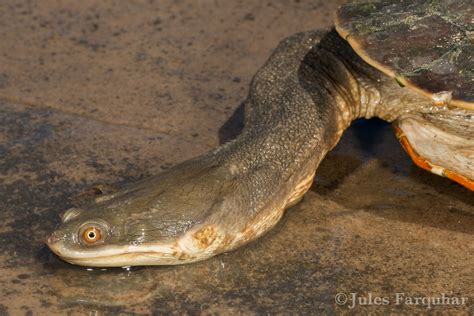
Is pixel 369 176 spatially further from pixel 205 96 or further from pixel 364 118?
pixel 205 96

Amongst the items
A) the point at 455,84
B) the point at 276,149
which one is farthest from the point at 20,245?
the point at 455,84

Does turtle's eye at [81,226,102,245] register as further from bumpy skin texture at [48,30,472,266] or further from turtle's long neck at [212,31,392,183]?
turtle's long neck at [212,31,392,183]

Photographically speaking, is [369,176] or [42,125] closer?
[369,176]

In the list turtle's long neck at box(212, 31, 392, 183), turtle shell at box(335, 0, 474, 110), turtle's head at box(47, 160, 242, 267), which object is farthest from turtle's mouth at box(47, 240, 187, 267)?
turtle shell at box(335, 0, 474, 110)

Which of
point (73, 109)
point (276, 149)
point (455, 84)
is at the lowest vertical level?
point (73, 109)

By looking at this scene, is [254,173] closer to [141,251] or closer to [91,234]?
[141,251]

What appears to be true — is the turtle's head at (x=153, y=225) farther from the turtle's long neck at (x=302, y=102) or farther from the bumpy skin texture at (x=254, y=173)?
the turtle's long neck at (x=302, y=102)

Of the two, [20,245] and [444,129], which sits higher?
[444,129]
